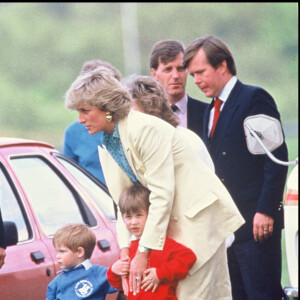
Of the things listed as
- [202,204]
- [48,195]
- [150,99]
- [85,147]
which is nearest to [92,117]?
[150,99]

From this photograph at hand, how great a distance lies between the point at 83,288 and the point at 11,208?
2.87 feet

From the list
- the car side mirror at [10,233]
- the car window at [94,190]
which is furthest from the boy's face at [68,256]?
the car window at [94,190]

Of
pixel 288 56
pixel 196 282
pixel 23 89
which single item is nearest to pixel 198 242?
pixel 196 282

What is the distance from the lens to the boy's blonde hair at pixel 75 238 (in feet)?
17.0

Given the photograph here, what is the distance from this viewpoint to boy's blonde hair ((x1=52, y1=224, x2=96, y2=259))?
5184mm

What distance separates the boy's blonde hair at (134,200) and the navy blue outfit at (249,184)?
786mm

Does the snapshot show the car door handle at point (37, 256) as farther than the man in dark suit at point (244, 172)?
Yes

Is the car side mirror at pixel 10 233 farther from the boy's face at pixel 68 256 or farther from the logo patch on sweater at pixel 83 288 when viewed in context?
the logo patch on sweater at pixel 83 288

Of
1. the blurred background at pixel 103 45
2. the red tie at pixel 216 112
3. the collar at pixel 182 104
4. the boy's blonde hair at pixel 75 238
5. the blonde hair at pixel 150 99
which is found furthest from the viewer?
the blurred background at pixel 103 45

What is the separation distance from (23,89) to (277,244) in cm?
3035

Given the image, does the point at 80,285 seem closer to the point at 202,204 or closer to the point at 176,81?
the point at 202,204

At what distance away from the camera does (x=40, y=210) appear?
19.3 ft

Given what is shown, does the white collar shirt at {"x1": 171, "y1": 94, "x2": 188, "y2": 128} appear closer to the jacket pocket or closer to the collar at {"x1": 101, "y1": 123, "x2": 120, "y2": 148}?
the collar at {"x1": 101, "y1": 123, "x2": 120, "y2": 148}

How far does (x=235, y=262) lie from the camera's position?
5.30m
